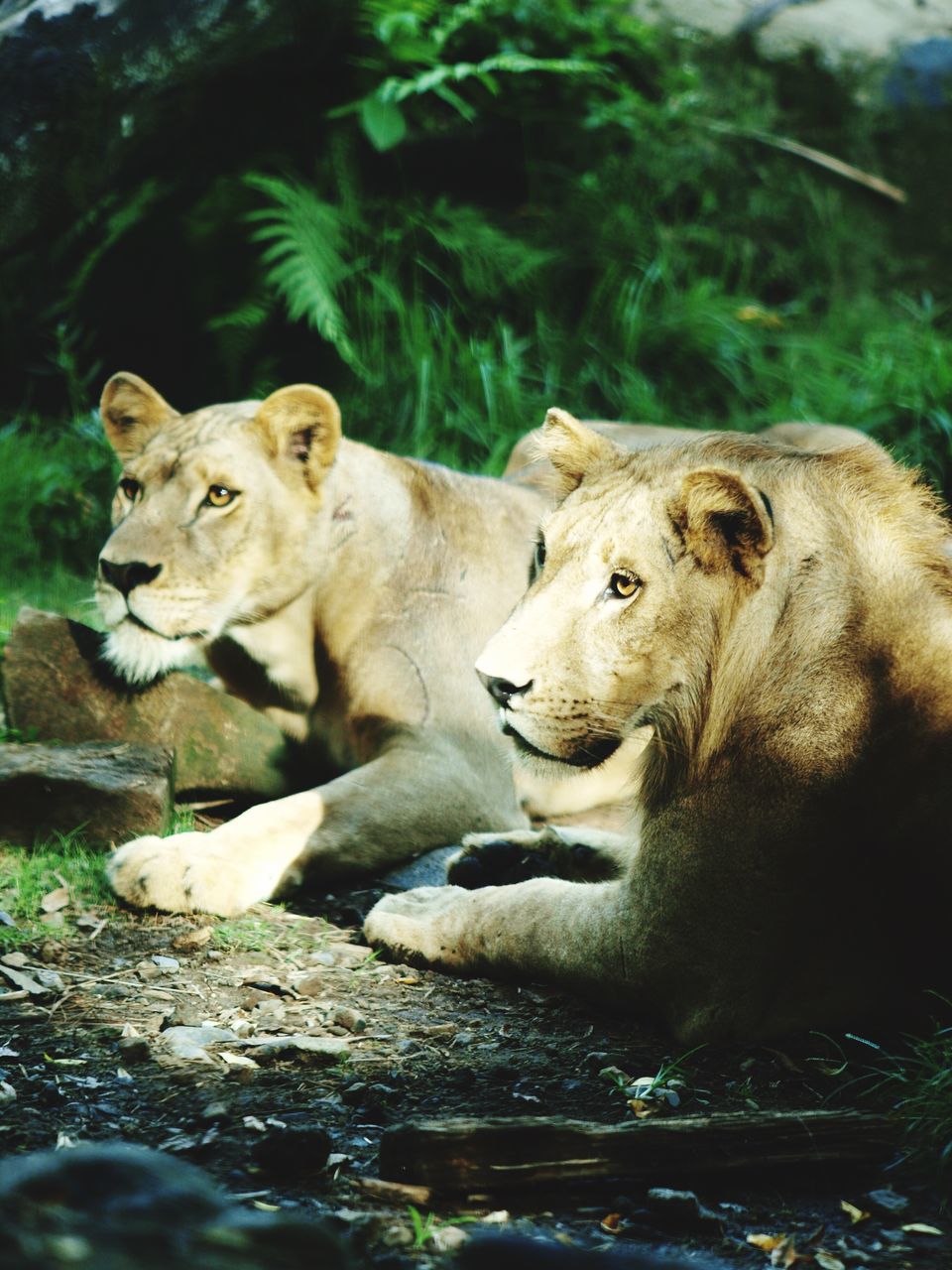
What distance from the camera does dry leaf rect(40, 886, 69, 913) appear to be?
384 centimetres

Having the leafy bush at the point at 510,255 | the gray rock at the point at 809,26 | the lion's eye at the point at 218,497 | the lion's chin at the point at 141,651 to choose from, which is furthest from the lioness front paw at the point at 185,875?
the gray rock at the point at 809,26

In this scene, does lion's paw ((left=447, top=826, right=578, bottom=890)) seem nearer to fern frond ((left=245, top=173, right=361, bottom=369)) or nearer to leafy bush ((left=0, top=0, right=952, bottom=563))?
leafy bush ((left=0, top=0, right=952, bottom=563))

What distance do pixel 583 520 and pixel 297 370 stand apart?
18.9 ft

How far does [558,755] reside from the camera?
3072 mm

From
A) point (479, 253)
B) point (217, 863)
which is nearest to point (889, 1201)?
point (217, 863)

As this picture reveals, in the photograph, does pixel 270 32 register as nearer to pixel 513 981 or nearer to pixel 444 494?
pixel 444 494

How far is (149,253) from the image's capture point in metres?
8.92

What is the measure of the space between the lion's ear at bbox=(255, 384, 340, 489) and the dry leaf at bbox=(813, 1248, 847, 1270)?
3076mm

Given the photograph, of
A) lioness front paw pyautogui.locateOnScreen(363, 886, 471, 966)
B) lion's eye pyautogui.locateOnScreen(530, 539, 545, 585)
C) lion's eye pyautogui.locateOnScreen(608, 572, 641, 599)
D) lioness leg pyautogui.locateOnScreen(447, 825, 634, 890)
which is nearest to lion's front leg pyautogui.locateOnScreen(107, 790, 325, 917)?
lioness front paw pyautogui.locateOnScreen(363, 886, 471, 966)

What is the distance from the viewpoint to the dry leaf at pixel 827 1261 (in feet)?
7.47

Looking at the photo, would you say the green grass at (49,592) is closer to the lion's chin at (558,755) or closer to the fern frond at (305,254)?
the fern frond at (305,254)

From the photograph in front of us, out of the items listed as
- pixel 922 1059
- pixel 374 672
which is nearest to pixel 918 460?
pixel 374 672

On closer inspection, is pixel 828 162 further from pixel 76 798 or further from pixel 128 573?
pixel 76 798

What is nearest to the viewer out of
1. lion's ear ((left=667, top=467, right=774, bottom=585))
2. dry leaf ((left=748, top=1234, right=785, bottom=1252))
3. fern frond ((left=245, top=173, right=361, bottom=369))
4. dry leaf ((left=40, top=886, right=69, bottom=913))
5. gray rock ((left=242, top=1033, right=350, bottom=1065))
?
dry leaf ((left=748, top=1234, right=785, bottom=1252))
